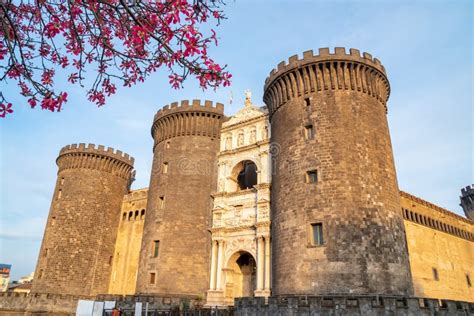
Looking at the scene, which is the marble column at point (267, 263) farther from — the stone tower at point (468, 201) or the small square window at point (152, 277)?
the stone tower at point (468, 201)

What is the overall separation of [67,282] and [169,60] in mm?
31245

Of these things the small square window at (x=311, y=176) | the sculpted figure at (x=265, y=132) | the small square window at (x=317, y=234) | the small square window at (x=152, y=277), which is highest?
the sculpted figure at (x=265, y=132)

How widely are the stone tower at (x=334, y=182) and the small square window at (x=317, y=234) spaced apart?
0.18 ft

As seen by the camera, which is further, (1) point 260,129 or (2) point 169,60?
(1) point 260,129

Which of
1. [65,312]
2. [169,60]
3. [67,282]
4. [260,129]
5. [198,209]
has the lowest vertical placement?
[65,312]

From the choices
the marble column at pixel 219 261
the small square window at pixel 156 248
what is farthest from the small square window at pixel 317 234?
the small square window at pixel 156 248

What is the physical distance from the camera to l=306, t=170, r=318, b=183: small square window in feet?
70.2

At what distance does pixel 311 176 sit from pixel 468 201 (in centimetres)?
3697

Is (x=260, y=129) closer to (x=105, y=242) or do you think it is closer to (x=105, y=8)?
(x=105, y=242)

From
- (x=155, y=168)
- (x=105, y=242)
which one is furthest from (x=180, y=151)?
(x=105, y=242)

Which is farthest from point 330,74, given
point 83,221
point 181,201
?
point 83,221

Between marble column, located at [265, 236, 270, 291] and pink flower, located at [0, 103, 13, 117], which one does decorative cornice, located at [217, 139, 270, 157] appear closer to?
marble column, located at [265, 236, 270, 291]

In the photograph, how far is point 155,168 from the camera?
3188 centimetres

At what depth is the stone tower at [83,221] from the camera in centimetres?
3166
